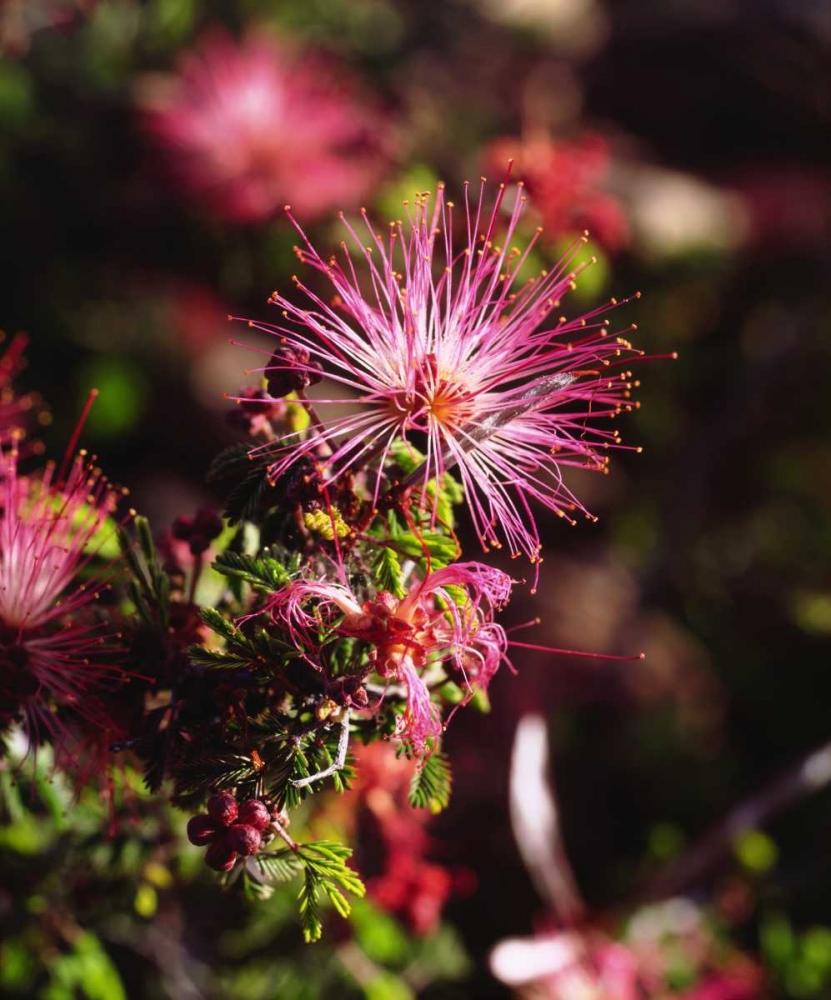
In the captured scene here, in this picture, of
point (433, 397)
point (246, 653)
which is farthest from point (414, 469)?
point (246, 653)

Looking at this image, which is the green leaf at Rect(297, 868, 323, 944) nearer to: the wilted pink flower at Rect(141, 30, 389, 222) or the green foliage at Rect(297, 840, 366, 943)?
the green foliage at Rect(297, 840, 366, 943)

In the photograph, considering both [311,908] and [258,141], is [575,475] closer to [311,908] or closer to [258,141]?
[258,141]

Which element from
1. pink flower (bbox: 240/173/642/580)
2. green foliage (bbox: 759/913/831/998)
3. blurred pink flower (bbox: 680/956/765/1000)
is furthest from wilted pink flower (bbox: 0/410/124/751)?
green foliage (bbox: 759/913/831/998)

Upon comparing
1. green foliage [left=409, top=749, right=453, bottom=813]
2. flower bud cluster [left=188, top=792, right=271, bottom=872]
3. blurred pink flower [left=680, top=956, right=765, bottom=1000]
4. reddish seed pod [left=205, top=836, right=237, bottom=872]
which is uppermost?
green foliage [left=409, top=749, right=453, bottom=813]

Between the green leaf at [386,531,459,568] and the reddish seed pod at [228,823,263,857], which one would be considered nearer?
the reddish seed pod at [228,823,263,857]

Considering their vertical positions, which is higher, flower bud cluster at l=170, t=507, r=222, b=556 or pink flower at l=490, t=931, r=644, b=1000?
flower bud cluster at l=170, t=507, r=222, b=556

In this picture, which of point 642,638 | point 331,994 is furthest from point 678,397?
point 331,994

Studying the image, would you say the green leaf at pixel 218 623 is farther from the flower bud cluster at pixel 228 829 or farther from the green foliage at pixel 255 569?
the flower bud cluster at pixel 228 829

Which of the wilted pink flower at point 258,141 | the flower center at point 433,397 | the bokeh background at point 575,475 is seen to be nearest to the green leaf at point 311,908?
the flower center at point 433,397
